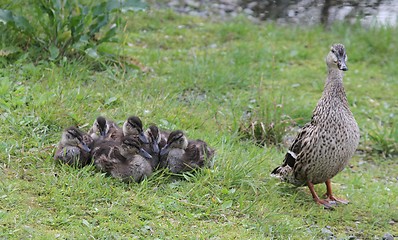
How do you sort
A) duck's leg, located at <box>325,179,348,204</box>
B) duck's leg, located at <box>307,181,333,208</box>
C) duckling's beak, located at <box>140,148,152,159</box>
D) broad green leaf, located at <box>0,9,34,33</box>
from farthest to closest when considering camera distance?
1. broad green leaf, located at <box>0,9,34,33</box>
2. duck's leg, located at <box>325,179,348,204</box>
3. duck's leg, located at <box>307,181,333,208</box>
4. duckling's beak, located at <box>140,148,152,159</box>

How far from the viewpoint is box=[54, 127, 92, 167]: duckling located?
18.7 feet

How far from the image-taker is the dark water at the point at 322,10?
12156mm

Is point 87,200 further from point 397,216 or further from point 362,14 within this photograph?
point 362,14

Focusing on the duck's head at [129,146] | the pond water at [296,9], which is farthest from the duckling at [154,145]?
the pond water at [296,9]

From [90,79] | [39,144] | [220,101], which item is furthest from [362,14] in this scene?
[39,144]

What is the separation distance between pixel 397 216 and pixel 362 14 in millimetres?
6759

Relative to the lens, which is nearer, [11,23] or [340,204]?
[340,204]

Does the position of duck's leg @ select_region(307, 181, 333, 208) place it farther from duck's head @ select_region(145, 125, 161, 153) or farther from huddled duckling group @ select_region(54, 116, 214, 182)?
duck's head @ select_region(145, 125, 161, 153)

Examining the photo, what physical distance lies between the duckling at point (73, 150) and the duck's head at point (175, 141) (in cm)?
62

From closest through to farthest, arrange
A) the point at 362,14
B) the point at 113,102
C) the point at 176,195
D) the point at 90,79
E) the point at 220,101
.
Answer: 1. the point at 176,195
2. the point at 113,102
3. the point at 90,79
4. the point at 220,101
5. the point at 362,14

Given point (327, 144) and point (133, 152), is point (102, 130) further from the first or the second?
point (327, 144)

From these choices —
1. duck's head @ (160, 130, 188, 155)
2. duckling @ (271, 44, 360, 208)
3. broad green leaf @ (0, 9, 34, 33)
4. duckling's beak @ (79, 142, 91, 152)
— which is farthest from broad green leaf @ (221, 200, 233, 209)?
broad green leaf @ (0, 9, 34, 33)

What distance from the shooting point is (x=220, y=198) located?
5645 mm

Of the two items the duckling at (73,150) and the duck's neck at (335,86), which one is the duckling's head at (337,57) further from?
the duckling at (73,150)
